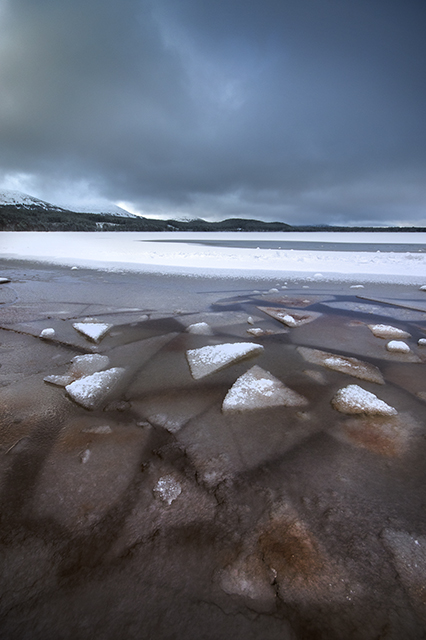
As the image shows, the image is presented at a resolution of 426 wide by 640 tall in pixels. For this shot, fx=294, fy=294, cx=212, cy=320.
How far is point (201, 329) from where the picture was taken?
7.61 ft

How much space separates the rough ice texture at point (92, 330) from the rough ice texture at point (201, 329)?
640mm

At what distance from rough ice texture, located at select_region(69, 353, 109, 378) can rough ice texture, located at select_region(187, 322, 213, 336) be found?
73cm

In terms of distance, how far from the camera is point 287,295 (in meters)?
3.79

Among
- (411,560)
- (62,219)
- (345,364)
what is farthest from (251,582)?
(62,219)

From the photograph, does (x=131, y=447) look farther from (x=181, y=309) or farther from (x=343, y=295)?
(x=343, y=295)

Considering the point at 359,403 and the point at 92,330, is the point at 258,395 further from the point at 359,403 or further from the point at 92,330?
the point at 92,330

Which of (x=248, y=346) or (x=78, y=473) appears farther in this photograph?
(x=248, y=346)

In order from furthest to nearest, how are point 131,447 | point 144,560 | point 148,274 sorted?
point 148,274 < point 131,447 < point 144,560

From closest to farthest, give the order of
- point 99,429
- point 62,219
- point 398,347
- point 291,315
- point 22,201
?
point 99,429
point 398,347
point 291,315
point 62,219
point 22,201

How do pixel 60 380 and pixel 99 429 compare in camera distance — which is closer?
pixel 99 429

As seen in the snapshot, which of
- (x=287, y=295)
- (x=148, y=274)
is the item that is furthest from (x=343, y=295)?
(x=148, y=274)

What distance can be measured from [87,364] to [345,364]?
1502 mm

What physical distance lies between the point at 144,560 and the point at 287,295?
11.2 feet

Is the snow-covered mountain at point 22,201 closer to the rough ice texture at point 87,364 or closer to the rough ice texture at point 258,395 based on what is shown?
the rough ice texture at point 87,364
